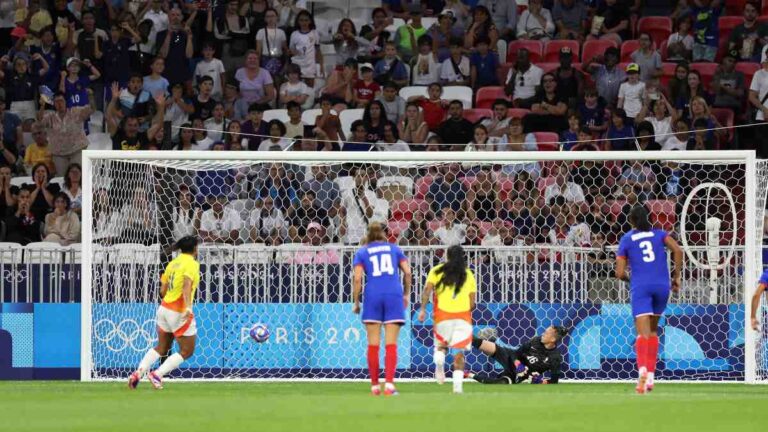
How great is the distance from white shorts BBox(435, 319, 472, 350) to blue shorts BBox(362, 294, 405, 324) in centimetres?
116

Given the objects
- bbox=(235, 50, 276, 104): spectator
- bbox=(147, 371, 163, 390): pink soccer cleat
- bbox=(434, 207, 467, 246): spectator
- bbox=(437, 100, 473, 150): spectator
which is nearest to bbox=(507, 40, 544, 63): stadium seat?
bbox=(437, 100, 473, 150): spectator

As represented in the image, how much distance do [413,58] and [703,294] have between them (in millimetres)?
8564

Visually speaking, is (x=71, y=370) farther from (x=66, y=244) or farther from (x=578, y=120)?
(x=578, y=120)

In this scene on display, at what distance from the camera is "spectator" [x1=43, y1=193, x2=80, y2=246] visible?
76.5 feet

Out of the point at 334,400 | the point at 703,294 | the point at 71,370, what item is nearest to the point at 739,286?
the point at 703,294

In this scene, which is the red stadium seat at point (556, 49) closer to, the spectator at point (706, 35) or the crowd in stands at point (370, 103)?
the crowd in stands at point (370, 103)

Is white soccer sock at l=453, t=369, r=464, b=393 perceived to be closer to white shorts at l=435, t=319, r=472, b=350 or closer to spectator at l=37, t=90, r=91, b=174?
white shorts at l=435, t=319, r=472, b=350

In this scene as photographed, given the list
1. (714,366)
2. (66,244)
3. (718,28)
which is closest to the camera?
(714,366)

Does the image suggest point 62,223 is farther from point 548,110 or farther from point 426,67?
point 548,110

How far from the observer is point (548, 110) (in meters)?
25.6

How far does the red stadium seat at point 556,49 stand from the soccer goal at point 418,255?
526 centimetres

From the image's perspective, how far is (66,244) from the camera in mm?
22938

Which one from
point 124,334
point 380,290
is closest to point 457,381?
point 380,290

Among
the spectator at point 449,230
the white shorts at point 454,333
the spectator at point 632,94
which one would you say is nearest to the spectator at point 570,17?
the spectator at point 632,94
